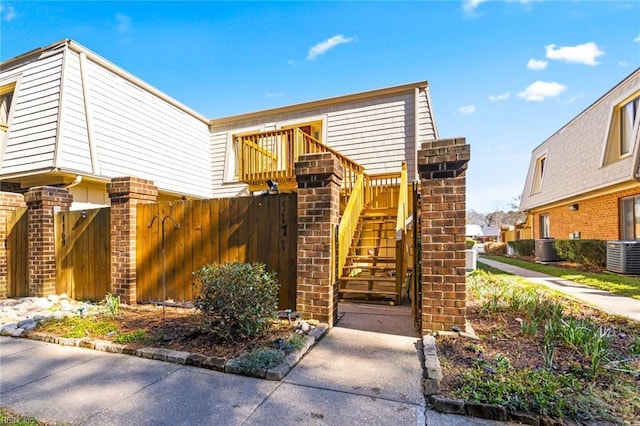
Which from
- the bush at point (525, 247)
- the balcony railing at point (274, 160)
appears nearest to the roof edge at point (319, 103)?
the balcony railing at point (274, 160)

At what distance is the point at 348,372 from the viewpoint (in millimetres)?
2682

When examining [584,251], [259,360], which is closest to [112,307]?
[259,360]

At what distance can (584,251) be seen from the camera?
381 inches

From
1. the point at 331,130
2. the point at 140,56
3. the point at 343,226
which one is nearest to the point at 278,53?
the point at 331,130

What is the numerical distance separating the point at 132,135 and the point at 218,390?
7668 mm

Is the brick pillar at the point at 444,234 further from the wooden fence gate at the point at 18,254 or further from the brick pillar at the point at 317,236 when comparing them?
the wooden fence gate at the point at 18,254

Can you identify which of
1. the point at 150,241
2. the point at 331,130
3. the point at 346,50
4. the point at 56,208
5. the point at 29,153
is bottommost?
the point at 150,241

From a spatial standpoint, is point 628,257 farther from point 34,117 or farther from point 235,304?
point 34,117

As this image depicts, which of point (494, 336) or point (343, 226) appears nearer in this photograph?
point (494, 336)

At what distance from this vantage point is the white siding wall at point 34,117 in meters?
6.71

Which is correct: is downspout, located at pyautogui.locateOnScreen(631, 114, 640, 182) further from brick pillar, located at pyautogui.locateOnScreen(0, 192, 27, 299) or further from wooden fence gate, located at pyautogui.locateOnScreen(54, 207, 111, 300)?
brick pillar, located at pyautogui.locateOnScreen(0, 192, 27, 299)

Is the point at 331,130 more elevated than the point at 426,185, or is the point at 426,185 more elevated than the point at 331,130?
the point at 331,130

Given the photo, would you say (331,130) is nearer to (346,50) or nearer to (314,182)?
(346,50)

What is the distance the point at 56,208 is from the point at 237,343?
4863 millimetres
